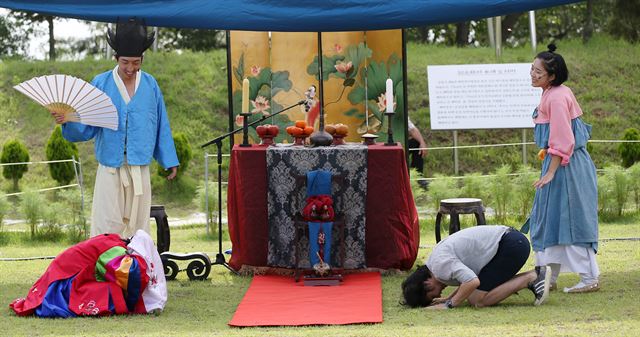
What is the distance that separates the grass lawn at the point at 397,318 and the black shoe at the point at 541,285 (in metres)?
0.06

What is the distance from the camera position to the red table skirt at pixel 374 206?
7.64 metres

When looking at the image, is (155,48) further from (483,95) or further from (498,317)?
(498,317)

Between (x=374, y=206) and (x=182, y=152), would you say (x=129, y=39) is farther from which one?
(x=182, y=152)

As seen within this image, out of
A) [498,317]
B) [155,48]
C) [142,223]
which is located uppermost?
[155,48]

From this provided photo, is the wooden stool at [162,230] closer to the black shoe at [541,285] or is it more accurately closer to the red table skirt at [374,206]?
the red table skirt at [374,206]

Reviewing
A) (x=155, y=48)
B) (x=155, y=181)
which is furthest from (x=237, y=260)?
(x=155, y=48)

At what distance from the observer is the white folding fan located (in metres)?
6.69

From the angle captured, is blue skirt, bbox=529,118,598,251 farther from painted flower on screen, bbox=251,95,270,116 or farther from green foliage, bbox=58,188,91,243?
green foliage, bbox=58,188,91,243

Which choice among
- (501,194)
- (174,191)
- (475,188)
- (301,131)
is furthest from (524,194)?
(174,191)

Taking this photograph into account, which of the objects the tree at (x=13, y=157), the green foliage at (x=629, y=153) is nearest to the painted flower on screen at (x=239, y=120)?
the tree at (x=13, y=157)

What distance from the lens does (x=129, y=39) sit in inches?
279

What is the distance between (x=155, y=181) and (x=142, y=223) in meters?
6.29

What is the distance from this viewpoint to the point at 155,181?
1362 cm

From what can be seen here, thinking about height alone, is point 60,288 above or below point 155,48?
below
